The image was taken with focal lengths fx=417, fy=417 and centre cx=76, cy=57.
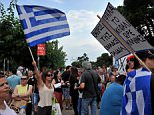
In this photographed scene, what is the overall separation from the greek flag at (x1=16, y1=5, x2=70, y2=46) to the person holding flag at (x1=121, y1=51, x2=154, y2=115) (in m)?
3.92

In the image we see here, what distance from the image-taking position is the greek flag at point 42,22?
8883 mm

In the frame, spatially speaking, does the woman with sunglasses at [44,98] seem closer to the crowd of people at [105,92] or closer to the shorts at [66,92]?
the crowd of people at [105,92]

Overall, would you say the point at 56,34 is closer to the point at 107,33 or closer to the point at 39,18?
the point at 39,18

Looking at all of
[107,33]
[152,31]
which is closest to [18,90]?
[107,33]

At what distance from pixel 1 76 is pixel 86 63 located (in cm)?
671

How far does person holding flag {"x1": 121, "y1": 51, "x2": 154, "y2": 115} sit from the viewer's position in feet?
15.7

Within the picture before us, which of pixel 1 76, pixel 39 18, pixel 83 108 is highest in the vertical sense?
pixel 39 18

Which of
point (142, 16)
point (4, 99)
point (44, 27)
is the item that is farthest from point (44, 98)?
point (142, 16)

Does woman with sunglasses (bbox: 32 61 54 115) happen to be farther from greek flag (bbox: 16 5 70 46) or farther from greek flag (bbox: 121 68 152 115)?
greek flag (bbox: 121 68 152 115)

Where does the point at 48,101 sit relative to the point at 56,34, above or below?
below

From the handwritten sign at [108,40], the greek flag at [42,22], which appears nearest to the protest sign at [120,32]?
the handwritten sign at [108,40]

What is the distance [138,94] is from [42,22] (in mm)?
4614

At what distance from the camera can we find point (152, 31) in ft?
150

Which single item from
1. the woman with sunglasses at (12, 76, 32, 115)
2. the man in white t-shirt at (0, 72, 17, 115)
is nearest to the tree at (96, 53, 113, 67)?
the woman with sunglasses at (12, 76, 32, 115)
